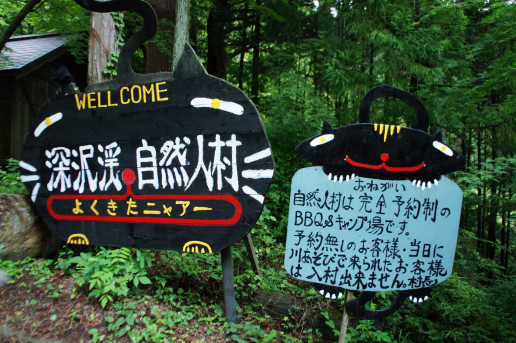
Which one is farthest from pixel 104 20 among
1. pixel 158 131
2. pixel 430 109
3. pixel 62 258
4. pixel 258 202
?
pixel 430 109

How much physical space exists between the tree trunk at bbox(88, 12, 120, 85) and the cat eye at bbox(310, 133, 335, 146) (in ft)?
10.5

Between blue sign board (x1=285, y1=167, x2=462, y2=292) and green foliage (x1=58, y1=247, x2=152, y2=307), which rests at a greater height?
blue sign board (x1=285, y1=167, x2=462, y2=292)

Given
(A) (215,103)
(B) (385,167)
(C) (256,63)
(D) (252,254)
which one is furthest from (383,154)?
(C) (256,63)

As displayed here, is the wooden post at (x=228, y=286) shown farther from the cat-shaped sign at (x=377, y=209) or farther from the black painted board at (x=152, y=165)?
the cat-shaped sign at (x=377, y=209)

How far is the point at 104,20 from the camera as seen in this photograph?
421 cm

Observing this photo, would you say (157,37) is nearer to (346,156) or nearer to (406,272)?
(346,156)

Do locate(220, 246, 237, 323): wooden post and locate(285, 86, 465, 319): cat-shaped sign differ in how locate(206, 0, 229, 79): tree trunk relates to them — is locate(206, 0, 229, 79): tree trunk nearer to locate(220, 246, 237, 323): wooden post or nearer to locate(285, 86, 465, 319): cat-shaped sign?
locate(220, 246, 237, 323): wooden post

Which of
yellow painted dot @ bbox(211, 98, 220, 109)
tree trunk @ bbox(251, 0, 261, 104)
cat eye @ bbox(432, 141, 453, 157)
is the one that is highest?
tree trunk @ bbox(251, 0, 261, 104)

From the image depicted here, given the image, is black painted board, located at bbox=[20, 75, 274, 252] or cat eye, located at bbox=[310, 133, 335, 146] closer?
cat eye, located at bbox=[310, 133, 335, 146]

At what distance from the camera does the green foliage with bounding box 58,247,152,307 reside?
2.95 m

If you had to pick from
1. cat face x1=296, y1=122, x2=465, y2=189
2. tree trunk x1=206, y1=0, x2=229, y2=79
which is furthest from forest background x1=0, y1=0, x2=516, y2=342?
cat face x1=296, y1=122, x2=465, y2=189

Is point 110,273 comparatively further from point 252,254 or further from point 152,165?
point 252,254

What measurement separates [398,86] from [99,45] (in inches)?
192

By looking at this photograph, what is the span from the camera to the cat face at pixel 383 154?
2533 mm
